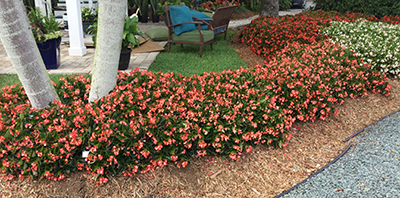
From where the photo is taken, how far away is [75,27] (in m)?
5.61

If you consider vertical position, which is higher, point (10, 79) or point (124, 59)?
point (124, 59)

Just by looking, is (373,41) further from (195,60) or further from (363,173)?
(363,173)

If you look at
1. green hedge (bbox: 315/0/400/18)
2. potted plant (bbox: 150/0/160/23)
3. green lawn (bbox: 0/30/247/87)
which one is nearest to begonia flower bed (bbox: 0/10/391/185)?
green lawn (bbox: 0/30/247/87)

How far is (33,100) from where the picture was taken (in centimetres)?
272

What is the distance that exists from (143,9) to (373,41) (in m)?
7.41

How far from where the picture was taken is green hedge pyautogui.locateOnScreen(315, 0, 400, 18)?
364 inches

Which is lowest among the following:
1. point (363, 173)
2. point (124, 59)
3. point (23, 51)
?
point (363, 173)

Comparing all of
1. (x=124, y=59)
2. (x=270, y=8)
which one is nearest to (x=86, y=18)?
(x=124, y=59)

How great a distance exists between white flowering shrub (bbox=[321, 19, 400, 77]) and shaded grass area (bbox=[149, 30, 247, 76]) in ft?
6.97

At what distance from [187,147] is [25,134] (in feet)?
4.42

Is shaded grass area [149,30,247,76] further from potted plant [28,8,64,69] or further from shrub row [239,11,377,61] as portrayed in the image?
potted plant [28,8,64,69]

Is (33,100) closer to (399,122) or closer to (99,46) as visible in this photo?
(99,46)

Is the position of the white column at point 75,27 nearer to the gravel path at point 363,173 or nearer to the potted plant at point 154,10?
the gravel path at point 363,173

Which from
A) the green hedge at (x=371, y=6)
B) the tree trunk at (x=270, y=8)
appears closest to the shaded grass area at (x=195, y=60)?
the tree trunk at (x=270, y=8)
